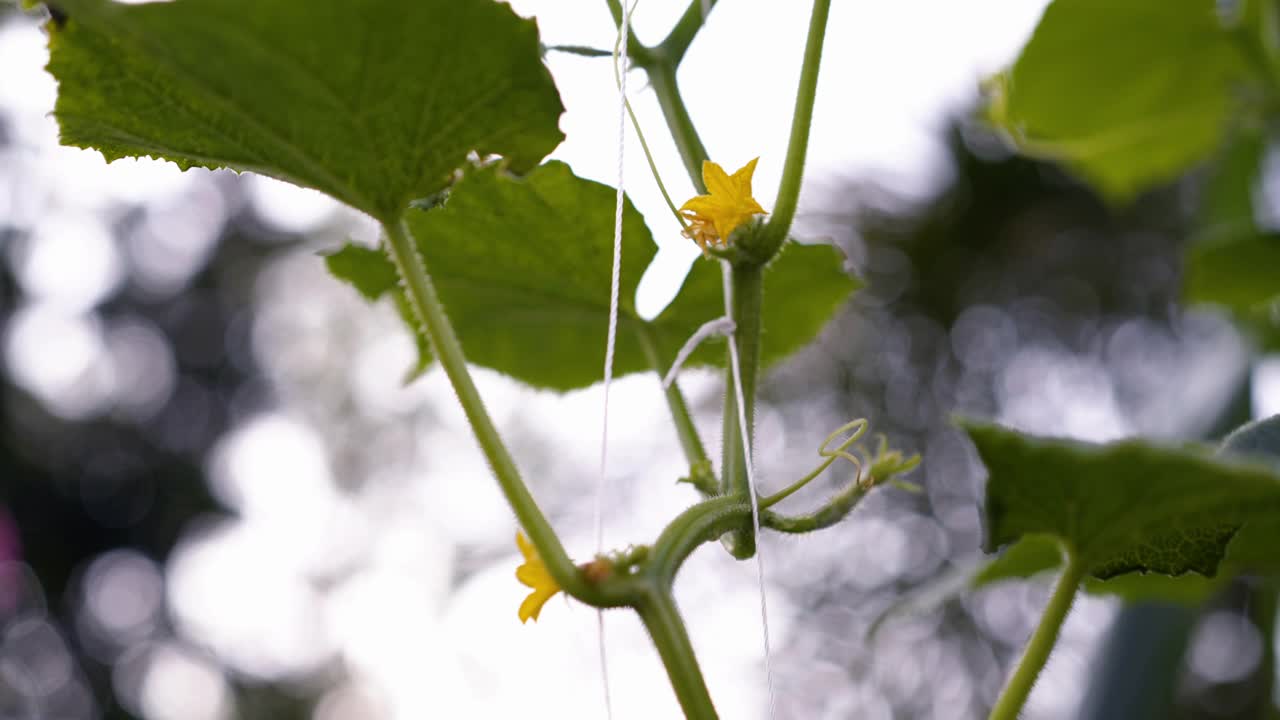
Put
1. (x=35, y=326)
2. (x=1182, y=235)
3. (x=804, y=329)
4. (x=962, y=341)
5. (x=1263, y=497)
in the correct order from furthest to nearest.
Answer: (x=35, y=326), (x=962, y=341), (x=1182, y=235), (x=804, y=329), (x=1263, y=497)

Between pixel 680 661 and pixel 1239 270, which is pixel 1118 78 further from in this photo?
pixel 680 661

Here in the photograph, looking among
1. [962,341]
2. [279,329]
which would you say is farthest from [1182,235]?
[279,329]

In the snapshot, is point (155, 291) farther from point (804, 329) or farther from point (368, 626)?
point (804, 329)

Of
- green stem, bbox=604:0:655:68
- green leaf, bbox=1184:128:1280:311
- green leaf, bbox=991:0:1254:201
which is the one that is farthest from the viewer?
green leaf, bbox=991:0:1254:201

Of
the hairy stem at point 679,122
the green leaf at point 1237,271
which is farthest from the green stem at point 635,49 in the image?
the green leaf at point 1237,271

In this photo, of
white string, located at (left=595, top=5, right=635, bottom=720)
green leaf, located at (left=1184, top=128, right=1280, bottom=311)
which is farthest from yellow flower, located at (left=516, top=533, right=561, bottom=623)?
green leaf, located at (left=1184, top=128, right=1280, bottom=311)

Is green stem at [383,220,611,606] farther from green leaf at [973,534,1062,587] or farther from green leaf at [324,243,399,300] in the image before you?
green leaf at [973,534,1062,587]
